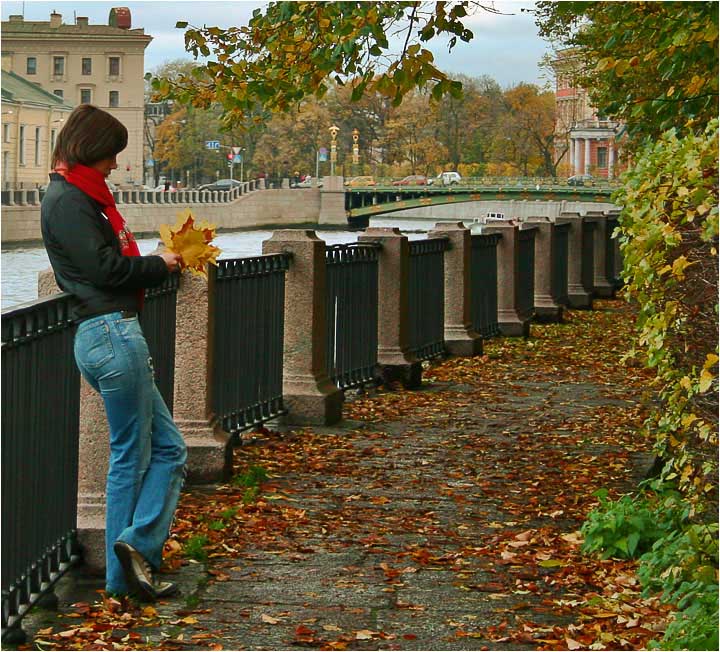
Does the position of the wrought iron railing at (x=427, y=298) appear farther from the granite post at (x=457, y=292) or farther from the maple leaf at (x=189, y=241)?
the maple leaf at (x=189, y=241)

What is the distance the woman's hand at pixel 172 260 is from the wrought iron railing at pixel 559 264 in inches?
574

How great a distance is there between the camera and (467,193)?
91938mm

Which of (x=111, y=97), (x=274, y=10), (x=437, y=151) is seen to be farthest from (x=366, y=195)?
(x=274, y=10)

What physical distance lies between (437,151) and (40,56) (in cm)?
3956

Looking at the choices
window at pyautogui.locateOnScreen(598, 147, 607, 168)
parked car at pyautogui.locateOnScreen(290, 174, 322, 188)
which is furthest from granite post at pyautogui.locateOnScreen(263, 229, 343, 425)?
window at pyautogui.locateOnScreen(598, 147, 607, 168)

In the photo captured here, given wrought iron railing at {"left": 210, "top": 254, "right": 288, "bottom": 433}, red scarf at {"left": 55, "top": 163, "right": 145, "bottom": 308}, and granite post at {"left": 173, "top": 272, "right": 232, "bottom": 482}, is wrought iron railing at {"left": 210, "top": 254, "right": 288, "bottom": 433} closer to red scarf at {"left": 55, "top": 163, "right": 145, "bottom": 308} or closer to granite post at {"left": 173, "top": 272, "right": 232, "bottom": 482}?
granite post at {"left": 173, "top": 272, "right": 232, "bottom": 482}

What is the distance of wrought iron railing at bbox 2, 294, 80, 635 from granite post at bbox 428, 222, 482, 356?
921cm

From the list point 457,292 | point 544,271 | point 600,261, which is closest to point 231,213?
point 600,261

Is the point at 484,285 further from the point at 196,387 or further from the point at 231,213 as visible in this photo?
the point at 231,213

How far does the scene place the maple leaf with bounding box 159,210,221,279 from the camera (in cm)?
595

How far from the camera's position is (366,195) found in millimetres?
101125

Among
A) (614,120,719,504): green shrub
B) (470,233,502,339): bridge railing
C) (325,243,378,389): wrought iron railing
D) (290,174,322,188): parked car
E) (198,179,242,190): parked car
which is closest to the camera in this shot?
(614,120,719,504): green shrub

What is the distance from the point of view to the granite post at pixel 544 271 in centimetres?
1959

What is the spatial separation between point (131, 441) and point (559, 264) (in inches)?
623
